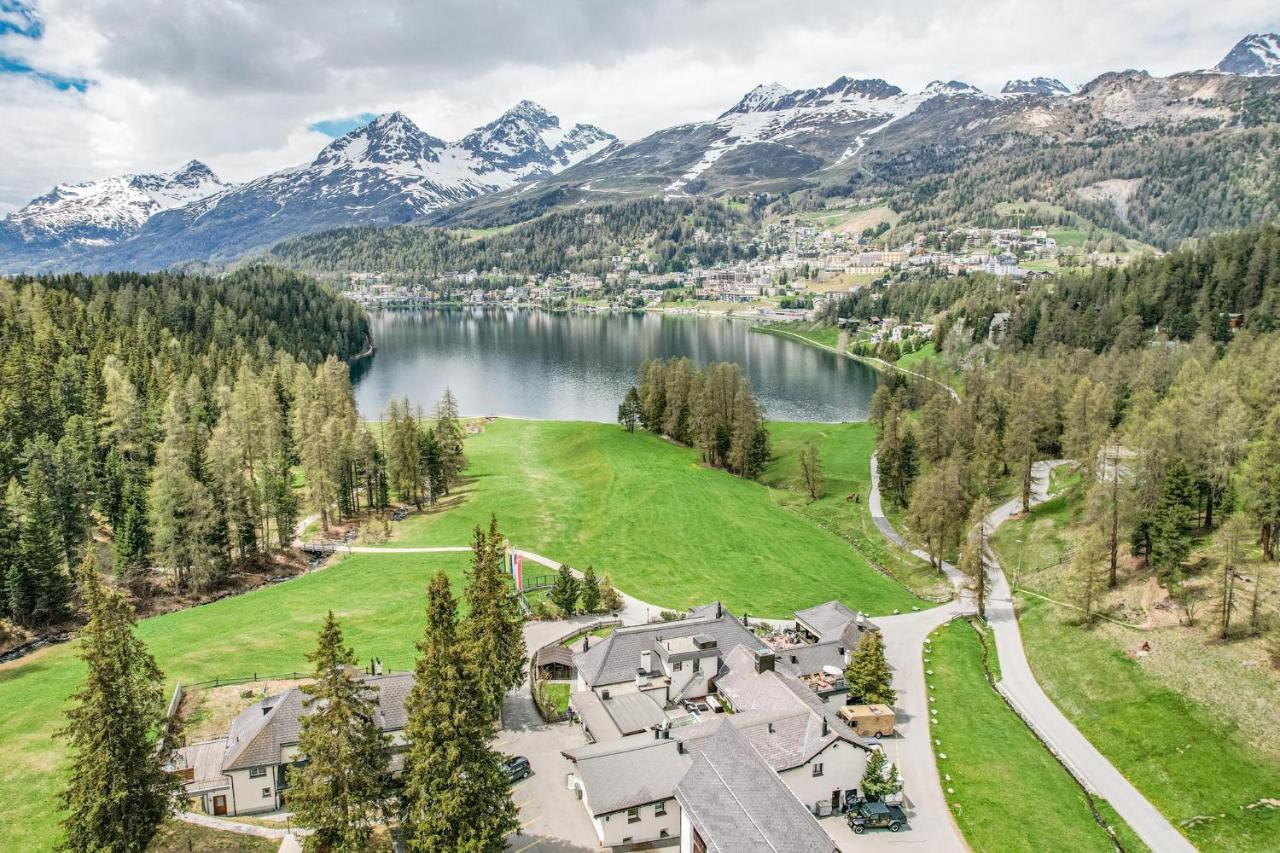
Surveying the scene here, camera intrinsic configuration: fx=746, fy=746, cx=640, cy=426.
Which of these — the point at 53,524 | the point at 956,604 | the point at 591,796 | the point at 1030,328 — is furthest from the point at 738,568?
the point at 1030,328

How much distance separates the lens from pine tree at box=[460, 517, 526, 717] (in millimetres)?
39312

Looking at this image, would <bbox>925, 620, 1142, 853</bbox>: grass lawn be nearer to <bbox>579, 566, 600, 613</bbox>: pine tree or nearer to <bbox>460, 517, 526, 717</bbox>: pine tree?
<bbox>460, 517, 526, 717</bbox>: pine tree

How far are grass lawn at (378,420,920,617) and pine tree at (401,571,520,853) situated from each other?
33075 mm

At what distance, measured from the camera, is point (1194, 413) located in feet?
219

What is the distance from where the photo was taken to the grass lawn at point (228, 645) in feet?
108

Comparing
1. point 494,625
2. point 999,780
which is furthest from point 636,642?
point 999,780

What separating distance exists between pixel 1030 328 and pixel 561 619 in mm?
143239

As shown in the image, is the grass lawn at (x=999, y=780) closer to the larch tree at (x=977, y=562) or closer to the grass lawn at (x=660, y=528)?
the larch tree at (x=977, y=562)

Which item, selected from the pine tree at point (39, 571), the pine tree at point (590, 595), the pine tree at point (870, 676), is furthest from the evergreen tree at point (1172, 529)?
the pine tree at point (39, 571)

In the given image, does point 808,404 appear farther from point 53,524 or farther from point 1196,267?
point 53,524

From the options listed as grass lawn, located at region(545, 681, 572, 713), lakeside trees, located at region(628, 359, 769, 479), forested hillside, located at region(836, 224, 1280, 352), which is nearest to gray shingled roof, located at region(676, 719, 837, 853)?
grass lawn, located at region(545, 681, 572, 713)

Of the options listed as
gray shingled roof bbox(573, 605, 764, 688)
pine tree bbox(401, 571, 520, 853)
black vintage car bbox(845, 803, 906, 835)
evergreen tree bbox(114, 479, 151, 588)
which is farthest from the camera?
evergreen tree bbox(114, 479, 151, 588)

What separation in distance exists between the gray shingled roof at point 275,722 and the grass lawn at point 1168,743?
38.1m

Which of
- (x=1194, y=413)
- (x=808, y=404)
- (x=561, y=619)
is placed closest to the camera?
(x=561, y=619)
